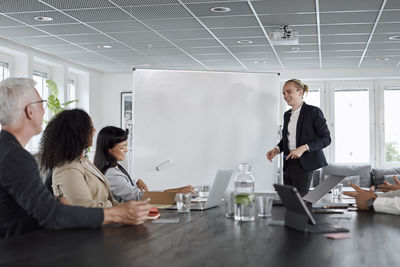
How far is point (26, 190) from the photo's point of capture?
162 centimetres

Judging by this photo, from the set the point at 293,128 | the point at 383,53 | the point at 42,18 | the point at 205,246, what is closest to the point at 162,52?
the point at 42,18

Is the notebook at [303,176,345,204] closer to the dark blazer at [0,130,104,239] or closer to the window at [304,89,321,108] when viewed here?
the dark blazer at [0,130,104,239]

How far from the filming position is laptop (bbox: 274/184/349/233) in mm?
1636

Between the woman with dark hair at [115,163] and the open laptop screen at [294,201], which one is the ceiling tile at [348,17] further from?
A: the open laptop screen at [294,201]

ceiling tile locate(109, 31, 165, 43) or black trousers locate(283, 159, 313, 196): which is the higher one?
ceiling tile locate(109, 31, 165, 43)

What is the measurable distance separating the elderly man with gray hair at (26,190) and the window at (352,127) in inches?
311

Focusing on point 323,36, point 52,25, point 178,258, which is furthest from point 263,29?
point 178,258

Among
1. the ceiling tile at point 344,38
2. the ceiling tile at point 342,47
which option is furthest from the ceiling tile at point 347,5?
the ceiling tile at point 342,47

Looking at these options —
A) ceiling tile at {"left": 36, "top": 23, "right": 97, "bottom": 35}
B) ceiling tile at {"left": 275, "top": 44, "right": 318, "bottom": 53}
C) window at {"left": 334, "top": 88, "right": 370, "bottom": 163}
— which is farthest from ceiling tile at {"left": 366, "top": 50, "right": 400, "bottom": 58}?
ceiling tile at {"left": 36, "top": 23, "right": 97, "bottom": 35}

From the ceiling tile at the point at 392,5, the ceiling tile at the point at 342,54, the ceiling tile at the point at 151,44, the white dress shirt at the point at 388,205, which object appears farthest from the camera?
the ceiling tile at the point at 342,54

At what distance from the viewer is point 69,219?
1.69 m

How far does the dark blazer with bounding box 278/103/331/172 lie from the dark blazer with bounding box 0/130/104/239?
226 centimetres

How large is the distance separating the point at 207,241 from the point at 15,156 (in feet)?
2.31

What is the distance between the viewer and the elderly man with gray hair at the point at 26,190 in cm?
163
